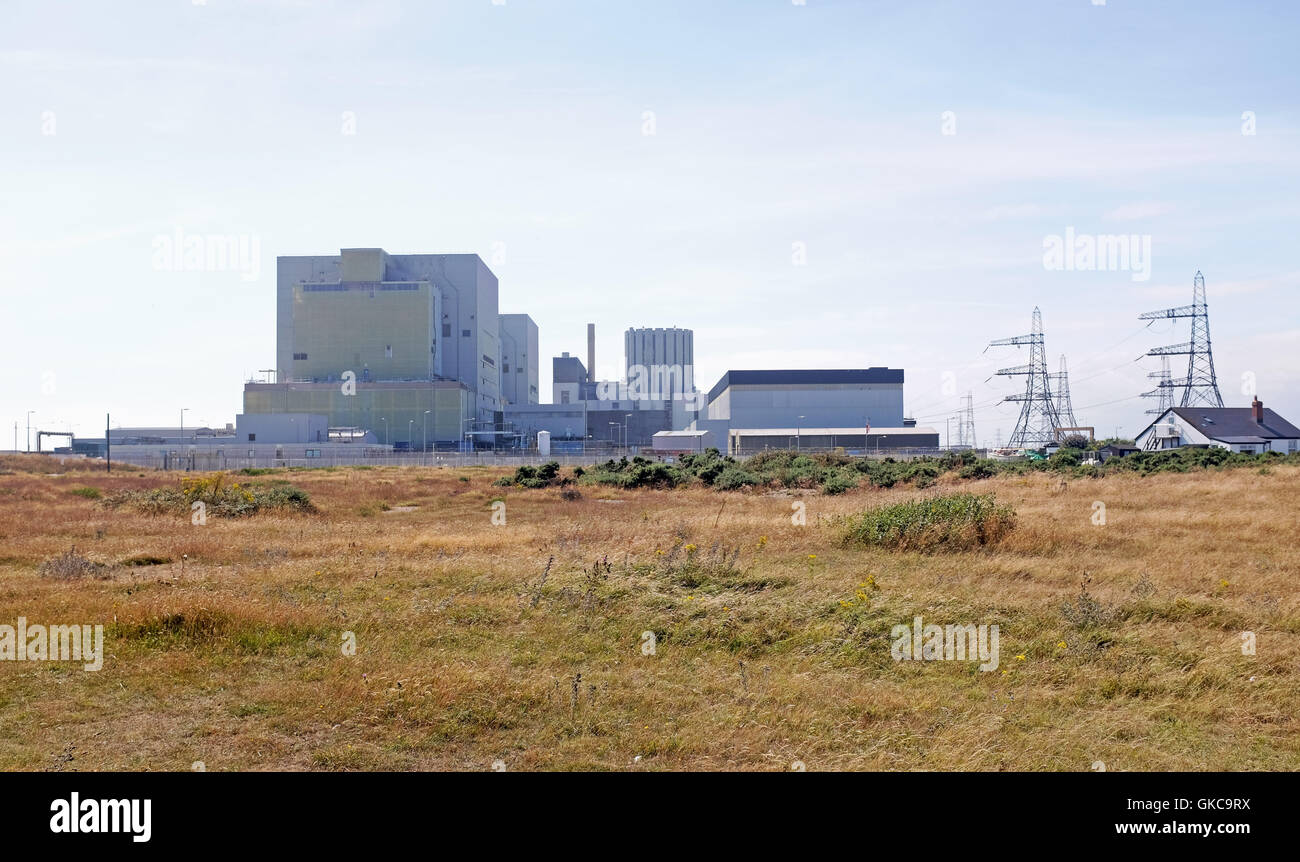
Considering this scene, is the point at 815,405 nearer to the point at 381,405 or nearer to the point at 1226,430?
the point at 1226,430

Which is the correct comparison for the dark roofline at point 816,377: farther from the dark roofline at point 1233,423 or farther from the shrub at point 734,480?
the shrub at point 734,480

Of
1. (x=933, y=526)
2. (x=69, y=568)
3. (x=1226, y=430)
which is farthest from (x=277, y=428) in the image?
(x=1226, y=430)

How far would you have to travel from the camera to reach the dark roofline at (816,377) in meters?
103

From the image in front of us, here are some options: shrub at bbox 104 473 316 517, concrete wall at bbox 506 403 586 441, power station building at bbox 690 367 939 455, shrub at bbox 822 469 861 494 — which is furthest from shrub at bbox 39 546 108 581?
concrete wall at bbox 506 403 586 441

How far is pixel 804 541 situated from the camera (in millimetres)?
16766

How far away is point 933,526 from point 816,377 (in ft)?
292

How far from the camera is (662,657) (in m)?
9.21
